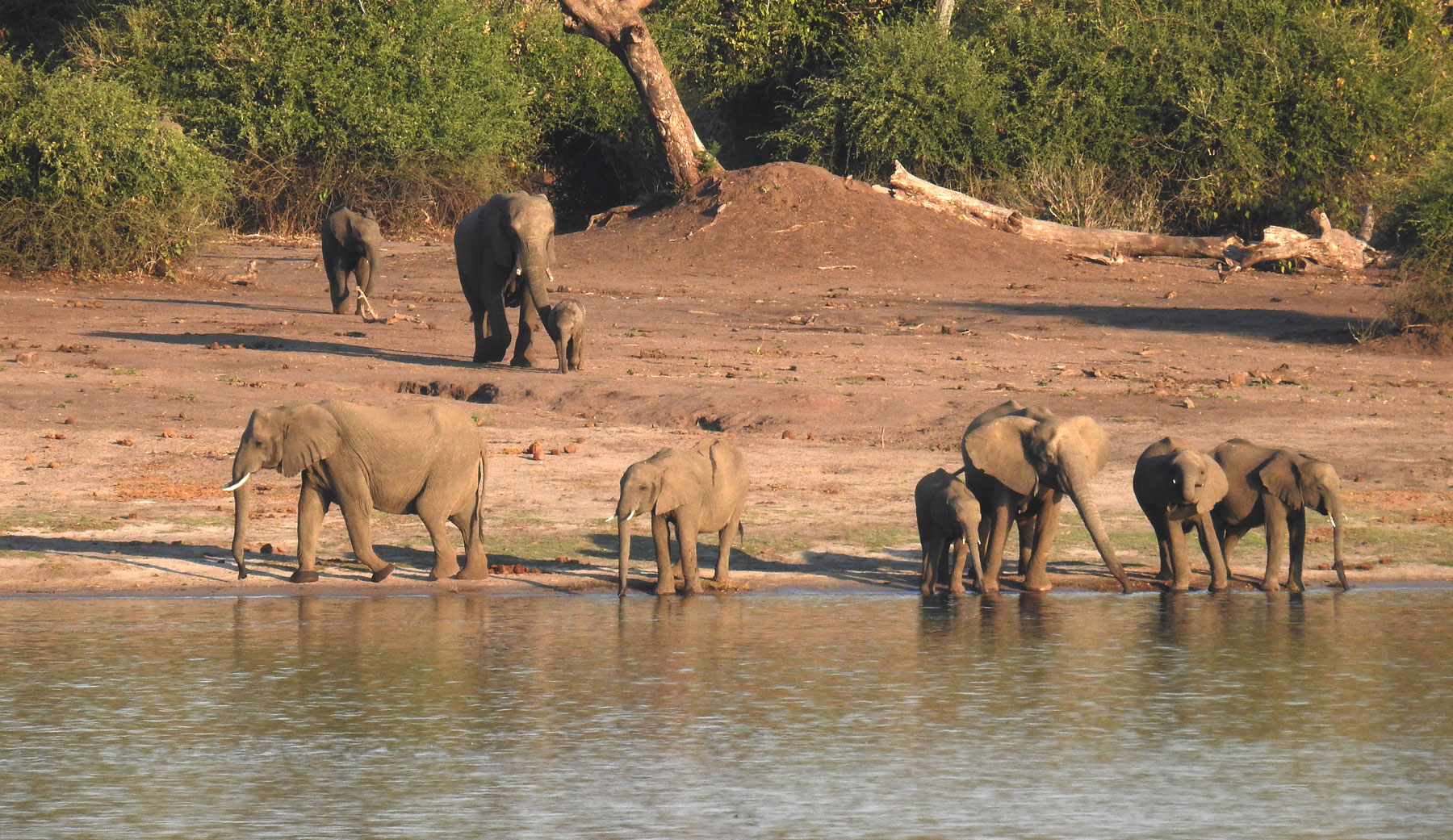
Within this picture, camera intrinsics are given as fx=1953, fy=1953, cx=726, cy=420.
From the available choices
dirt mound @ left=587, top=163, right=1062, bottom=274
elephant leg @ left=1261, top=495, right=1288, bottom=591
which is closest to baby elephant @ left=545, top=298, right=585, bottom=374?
elephant leg @ left=1261, top=495, right=1288, bottom=591

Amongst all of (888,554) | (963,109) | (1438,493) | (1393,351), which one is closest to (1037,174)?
(963,109)

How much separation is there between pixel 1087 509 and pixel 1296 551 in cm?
127

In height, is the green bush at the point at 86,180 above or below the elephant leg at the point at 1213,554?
above

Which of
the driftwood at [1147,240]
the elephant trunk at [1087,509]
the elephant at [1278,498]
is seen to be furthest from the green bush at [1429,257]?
the elephant trunk at [1087,509]

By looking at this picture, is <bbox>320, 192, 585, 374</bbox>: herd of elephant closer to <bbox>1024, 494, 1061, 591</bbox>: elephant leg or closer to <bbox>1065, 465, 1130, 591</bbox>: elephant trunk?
<bbox>1024, 494, 1061, 591</bbox>: elephant leg

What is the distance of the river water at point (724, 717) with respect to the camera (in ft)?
19.8

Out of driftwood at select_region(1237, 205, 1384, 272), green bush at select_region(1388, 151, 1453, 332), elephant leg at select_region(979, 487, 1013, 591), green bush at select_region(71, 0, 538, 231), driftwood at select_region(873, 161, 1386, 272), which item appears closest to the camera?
elephant leg at select_region(979, 487, 1013, 591)

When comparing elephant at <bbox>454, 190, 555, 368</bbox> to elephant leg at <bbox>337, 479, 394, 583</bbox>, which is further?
elephant at <bbox>454, 190, 555, 368</bbox>

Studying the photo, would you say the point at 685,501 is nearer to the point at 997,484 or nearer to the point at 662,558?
the point at 662,558

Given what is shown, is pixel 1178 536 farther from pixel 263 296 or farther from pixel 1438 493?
pixel 263 296

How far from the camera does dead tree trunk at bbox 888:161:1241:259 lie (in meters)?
30.3

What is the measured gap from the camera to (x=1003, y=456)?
34.5 feet

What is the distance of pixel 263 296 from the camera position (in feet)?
82.9

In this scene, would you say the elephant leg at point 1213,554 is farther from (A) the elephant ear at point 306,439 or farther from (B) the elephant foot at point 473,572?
(A) the elephant ear at point 306,439
